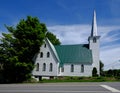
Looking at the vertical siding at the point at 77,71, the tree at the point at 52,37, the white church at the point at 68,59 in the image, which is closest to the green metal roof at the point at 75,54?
the white church at the point at 68,59

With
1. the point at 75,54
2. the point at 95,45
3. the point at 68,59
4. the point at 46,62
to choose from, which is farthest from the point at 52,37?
the point at 46,62

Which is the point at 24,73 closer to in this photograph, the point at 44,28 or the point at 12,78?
the point at 12,78

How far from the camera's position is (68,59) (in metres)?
56.3

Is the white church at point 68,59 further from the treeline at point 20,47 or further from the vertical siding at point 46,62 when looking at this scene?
the treeline at point 20,47

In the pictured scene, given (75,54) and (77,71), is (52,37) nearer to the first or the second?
(75,54)

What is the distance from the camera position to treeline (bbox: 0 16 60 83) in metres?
45.5

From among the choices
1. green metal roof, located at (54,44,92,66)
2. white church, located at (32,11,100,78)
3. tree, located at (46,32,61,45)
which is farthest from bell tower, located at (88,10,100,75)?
tree, located at (46,32,61,45)

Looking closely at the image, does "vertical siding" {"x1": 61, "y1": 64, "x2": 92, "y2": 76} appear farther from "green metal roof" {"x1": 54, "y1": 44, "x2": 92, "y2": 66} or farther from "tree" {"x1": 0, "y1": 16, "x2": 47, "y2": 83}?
"tree" {"x1": 0, "y1": 16, "x2": 47, "y2": 83}

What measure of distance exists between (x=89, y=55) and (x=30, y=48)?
15.2 meters

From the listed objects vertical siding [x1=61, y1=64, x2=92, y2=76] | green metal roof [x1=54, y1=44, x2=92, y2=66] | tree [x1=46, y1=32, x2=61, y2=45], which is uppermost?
tree [x1=46, y1=32, x2=61, y2=45]

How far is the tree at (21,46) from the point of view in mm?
45406

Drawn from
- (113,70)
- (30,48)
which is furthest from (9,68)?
(113,70)

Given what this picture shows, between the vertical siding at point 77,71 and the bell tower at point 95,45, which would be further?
the bell tower at point 95,45

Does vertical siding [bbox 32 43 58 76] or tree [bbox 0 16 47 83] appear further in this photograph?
vertical siding [bbox 32 43 58 76]
